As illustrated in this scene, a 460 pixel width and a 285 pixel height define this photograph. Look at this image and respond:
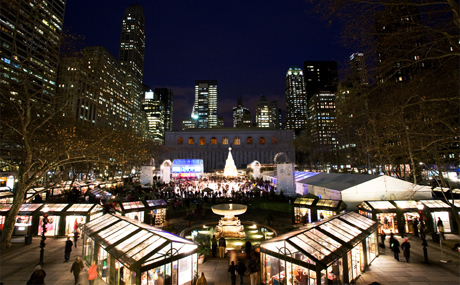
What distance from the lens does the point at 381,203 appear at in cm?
1134

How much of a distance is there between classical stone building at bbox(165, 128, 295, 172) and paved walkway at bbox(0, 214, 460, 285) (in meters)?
53.3

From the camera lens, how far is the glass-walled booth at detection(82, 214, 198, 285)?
198 inches

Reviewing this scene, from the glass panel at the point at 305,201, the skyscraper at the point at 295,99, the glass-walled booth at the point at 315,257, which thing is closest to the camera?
the glass-walled booth at the point at 315,257

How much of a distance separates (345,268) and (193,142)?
215 ft

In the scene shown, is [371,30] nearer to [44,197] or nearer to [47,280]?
[47,280]

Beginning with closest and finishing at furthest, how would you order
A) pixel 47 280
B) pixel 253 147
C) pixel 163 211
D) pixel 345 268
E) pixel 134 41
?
pixel 345 268 → pixel 47 280 → pixel 163 211 → pixel 253 147 → pixel 134 41

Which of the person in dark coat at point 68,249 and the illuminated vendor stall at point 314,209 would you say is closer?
the person in dark coat at point 68,249

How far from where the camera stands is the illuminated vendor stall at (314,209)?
11336 millimetres

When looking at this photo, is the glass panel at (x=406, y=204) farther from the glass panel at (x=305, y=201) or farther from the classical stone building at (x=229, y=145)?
the classical stone building at (x=229, y=145)

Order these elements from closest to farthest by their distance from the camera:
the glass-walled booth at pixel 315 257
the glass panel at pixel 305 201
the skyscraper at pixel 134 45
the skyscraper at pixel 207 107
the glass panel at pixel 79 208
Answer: the glass-walled booth at pixel 315 257
the glass panel at pixel 79 208
the glass panel at pixel 305 201
the skyscraper at pixel 134 45
the skyscraper at pixel 207 107

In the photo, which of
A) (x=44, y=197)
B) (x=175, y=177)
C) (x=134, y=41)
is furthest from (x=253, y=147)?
(x=134, y=41)

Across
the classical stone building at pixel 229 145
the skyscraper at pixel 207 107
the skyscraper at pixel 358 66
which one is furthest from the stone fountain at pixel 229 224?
the skyscraper at pixel 207 107

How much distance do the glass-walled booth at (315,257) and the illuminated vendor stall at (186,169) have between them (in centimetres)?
3703

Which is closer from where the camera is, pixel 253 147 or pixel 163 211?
pixel 163 211
